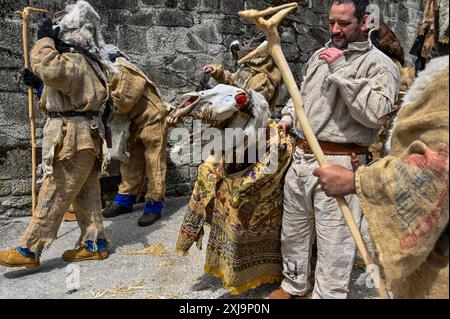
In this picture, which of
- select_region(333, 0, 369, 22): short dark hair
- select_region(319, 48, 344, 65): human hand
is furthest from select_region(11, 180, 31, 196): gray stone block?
select_region(333, 0, 369, 22): short dark hair

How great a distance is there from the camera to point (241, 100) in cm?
272

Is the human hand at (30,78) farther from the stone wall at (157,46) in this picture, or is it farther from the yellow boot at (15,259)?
the yellow boot at (15,259)

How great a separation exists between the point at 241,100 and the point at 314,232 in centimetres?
107

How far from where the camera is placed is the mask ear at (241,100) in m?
2.71

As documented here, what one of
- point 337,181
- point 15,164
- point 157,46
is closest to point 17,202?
point 15,164

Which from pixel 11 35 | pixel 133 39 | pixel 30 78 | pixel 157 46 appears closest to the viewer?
pixel 30 78

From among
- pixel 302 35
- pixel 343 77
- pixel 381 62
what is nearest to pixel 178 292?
pixel 343 77

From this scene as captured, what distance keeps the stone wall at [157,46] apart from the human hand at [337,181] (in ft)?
12.5

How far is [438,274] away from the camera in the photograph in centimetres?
150

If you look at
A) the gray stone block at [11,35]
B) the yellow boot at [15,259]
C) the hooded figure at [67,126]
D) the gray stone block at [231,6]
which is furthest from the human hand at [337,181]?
the gray stone block at [231,6]

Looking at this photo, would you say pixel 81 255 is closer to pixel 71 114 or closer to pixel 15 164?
pixel 71 114

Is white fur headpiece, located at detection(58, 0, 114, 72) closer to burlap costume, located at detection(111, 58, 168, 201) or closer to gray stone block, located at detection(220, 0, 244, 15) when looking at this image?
burlap costume, located at detection(111, 58, 168, 201)

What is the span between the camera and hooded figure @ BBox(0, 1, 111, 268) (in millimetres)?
3535

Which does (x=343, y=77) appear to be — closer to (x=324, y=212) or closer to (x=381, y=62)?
(x=381, y=62)
